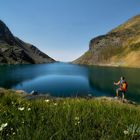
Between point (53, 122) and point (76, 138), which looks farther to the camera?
point (53, 122)

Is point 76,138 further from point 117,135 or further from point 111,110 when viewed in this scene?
point 111,110

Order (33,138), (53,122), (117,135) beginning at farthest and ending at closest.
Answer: (53,122) → (117,135) → (33,138)

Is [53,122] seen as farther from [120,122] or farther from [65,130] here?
[120,122]

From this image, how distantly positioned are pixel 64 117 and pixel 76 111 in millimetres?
848

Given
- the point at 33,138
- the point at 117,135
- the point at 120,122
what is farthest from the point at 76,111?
the point at 33,138

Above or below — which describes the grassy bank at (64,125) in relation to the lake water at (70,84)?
above

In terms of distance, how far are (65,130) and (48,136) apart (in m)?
0.38

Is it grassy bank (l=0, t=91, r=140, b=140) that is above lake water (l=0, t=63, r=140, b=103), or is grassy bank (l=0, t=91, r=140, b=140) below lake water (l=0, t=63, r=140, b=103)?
above

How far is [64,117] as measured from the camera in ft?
18.9

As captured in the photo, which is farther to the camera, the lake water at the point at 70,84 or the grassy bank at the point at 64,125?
the lake water at the point at 70,84

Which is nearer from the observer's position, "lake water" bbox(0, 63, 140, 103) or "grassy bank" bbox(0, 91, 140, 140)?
"grassy bank" bbox(0, 91, 140, 140)

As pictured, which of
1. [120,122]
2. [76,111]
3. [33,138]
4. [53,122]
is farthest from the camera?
[76,111]

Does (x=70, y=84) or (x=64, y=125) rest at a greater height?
(x=64, y=125)

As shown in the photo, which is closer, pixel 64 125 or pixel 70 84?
pixel 64 125
